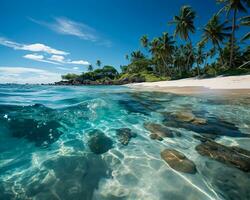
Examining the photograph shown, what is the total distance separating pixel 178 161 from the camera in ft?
12.4

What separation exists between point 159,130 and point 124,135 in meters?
1.20

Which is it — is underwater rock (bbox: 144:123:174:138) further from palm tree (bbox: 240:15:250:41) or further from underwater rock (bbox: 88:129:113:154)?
palm tree (bbox: 240:15:250:41)

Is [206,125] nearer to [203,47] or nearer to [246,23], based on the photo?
[246,23]

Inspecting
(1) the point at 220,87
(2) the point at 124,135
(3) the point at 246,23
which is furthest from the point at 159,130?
(3) the point at 246,23

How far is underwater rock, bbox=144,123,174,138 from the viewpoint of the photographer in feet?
17.4

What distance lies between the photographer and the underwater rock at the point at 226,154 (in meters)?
3.62

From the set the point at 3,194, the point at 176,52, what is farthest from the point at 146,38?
the point at 3,194

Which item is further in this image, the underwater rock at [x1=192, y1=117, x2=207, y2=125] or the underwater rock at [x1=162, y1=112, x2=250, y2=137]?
the underwater rock at [x1=192, y1=117, x2=207, y2=125]

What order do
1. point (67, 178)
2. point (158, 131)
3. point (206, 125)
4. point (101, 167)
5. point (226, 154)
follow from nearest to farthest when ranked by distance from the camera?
point (67, 178), point (101, 167), point (226, 154), point (158, 131), point (206, 125)

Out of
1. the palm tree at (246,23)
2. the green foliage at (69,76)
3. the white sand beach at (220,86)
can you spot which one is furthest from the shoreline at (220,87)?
the green foliage at (69,76)

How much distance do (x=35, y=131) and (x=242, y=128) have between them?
680 centimetres

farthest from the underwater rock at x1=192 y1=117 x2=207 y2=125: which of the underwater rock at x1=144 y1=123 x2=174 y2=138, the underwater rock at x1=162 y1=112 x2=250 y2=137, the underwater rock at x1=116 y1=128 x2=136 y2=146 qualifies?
the underwater rock at x1=116 y1=128 x2=136 y2=146

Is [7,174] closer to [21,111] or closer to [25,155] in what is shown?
[25,155]

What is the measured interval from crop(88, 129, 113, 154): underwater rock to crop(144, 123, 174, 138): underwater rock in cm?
153
